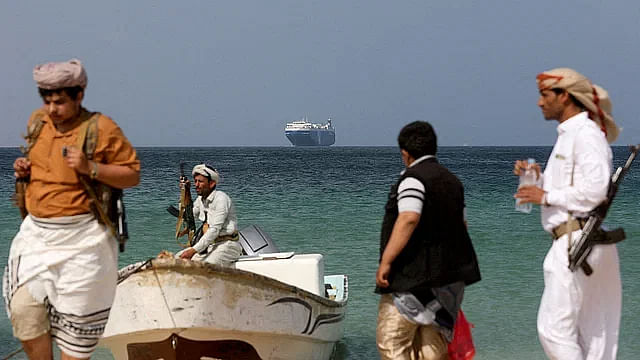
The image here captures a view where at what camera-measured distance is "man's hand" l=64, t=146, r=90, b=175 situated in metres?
4.09

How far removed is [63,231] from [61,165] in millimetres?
303

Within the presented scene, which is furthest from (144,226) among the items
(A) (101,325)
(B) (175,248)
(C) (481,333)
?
(A) (101,325)

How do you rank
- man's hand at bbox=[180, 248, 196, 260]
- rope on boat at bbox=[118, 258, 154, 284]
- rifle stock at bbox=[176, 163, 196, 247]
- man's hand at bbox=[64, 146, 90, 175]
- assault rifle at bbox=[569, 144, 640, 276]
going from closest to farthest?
man's hand at bbox=[64, 146, 90, 175]
assault rifle at bbox=[569, 144, 640, 276]
rope on boat at bbox=[118, 258, 154, 284]
man's hand at bbox=[180, 248, 196, 260]
rifle stock at bbox=[176, 163, 196, 247]

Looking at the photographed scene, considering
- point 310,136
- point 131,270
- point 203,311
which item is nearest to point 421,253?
point 203,311

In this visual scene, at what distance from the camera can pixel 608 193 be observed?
4.59 metres

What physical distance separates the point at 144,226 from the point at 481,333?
544 inches

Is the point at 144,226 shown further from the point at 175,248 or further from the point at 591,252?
the point at 591,252

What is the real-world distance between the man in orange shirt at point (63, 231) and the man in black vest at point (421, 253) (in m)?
1.34

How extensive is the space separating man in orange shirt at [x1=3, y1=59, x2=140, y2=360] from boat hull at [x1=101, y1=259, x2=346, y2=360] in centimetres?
205

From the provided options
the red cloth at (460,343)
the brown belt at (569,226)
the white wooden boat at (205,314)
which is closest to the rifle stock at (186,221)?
the white wooden boat at (205,314)

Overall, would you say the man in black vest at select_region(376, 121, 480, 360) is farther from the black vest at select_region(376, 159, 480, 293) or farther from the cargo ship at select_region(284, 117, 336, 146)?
the cargo ship at select_region(284, 117, 336, 146)

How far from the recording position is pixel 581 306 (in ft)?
15.2

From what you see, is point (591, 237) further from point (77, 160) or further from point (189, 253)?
point (189, 253)

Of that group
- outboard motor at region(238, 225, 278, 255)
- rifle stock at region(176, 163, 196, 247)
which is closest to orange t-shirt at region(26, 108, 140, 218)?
rifle stock at region(176, 163, 196, 247)
